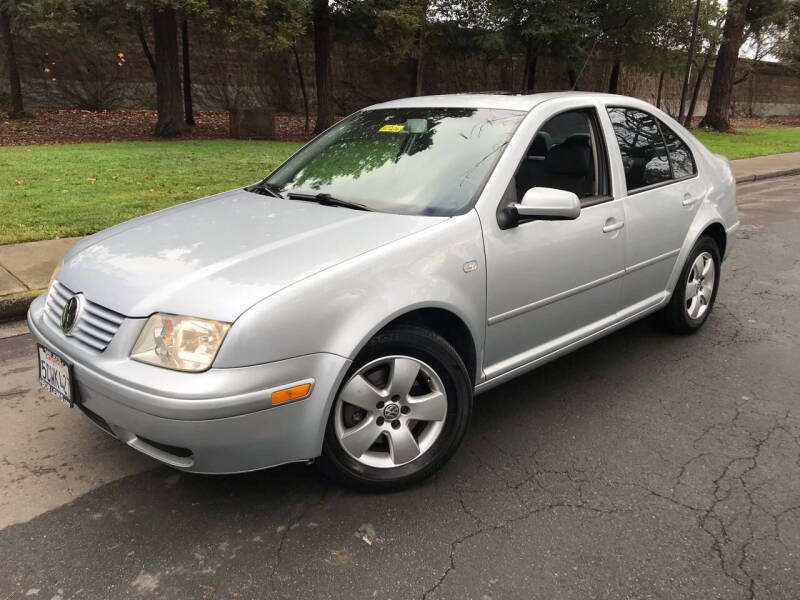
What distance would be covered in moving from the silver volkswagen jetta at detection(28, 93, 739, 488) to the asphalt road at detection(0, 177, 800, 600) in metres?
0.28

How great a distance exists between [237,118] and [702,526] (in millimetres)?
16457

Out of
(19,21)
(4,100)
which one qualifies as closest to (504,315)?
(19,21)

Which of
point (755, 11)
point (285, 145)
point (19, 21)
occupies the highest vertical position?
point (755, 11)

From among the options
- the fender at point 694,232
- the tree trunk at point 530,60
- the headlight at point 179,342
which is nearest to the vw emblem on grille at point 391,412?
the headlight at point 179,342

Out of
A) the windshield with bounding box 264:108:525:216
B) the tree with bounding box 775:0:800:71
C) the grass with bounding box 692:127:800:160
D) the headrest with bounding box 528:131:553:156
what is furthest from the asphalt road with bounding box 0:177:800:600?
the tree with bounding box 775:0:800:71

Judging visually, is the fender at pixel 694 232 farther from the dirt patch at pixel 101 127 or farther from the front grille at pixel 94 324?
the dirt patch at pixel 101 127

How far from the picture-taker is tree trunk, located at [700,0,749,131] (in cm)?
2231

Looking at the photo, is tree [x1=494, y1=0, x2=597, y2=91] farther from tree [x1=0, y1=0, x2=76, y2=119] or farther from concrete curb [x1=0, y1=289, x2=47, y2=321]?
concrete curb [x1=0, y1=289, x2=47, y2=321]

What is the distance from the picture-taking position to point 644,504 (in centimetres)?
271

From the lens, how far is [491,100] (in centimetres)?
356

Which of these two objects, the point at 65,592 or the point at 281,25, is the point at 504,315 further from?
the point at 281,25

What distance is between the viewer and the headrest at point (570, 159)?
3.48 m

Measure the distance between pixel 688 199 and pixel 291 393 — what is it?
3.01 meters

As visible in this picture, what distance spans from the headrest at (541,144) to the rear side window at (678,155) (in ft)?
4.00
